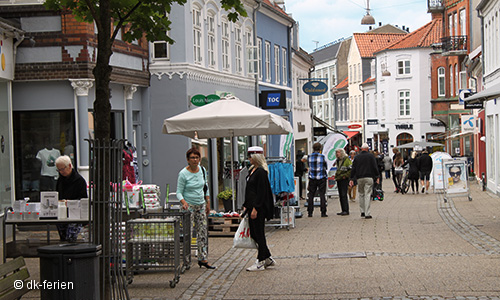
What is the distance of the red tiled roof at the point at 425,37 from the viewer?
6419cm

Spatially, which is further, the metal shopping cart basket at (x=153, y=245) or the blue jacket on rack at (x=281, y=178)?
the blue jacket on rack at (x=281, y=178)

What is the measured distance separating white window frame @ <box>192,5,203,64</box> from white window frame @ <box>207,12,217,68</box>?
991mm

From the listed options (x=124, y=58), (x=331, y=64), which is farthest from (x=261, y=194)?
(x=331, y=64)

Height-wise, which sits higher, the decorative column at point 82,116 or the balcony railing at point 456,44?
the balcony railing at point 456,44

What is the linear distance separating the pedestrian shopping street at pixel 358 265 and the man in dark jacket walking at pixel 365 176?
83 cm

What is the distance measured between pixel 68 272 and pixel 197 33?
58.4 ft

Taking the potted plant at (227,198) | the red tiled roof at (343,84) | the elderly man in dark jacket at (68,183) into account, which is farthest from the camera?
the red tiled roof at (343,84)

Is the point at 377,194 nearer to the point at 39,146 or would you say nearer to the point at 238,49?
the point at 238,49

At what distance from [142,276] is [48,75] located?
8.31 m

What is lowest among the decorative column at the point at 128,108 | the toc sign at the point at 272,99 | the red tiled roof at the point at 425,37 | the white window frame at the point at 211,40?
the decorative column at the point at 128,108

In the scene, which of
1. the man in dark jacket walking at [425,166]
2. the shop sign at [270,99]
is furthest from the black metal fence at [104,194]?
the man in dark jacket walking at [425,166]

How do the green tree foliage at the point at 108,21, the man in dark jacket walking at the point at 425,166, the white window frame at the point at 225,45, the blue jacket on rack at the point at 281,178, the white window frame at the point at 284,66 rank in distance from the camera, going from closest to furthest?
the green tree foliage at the point at 108,21 → the blue jacket on rack at the point at 281,178 → the white window frame at the point at 225,45 → the man in dark jacket walking at the point at 425,166 → the white window frame at the point at 284,66

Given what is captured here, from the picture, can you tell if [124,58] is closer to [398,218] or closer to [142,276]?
[398,218]

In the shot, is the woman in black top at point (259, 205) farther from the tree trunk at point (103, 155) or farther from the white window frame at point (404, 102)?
the white window frame at point (404, 102)
